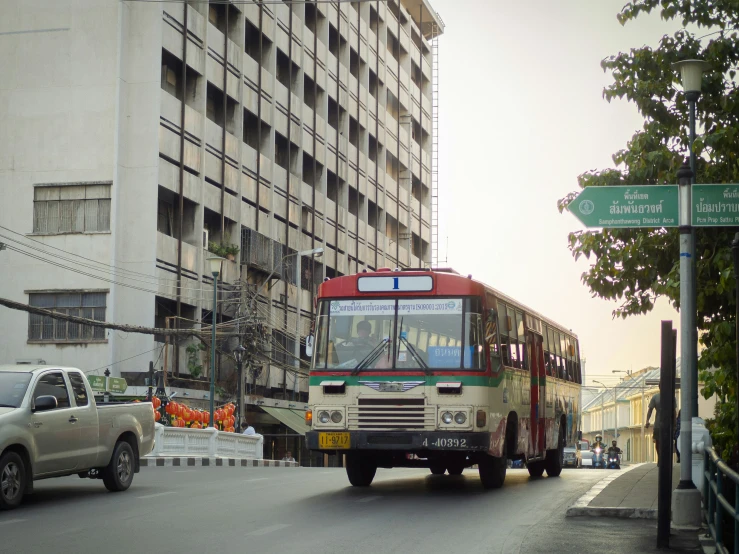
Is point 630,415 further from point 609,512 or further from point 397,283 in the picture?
point 609,512

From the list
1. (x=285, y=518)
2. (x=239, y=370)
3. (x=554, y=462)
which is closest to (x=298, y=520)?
(x=285, y=518)

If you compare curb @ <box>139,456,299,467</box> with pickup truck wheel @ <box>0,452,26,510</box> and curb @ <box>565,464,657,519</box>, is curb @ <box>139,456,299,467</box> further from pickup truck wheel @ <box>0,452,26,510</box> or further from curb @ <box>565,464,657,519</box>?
curb @ <box>565,464,657,519</box>

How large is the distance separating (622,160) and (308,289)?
39.5 m

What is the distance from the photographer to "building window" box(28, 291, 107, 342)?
40.5 metres

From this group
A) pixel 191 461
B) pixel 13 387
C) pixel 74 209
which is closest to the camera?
pixel 13 387

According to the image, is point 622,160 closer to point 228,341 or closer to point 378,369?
point 378,369

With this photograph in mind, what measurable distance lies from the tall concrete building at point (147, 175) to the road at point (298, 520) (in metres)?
22.3

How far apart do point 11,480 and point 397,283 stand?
241 inches

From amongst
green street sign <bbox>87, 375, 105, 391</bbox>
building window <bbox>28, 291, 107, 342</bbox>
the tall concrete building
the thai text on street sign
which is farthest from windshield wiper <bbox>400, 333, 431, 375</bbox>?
building window <bbox>28, 291, 107, 342</bbox>

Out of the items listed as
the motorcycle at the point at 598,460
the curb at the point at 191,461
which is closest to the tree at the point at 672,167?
the curb at the point at 191,461

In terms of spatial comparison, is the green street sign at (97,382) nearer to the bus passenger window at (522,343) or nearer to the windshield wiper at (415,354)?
the bus passenger window at (522,343)

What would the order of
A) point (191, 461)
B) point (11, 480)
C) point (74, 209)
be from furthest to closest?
point (74, 209) < point (191, 461) < point (11, 480)

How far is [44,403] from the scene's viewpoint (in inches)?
563

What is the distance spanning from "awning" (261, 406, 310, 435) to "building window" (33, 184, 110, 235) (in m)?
12.2
